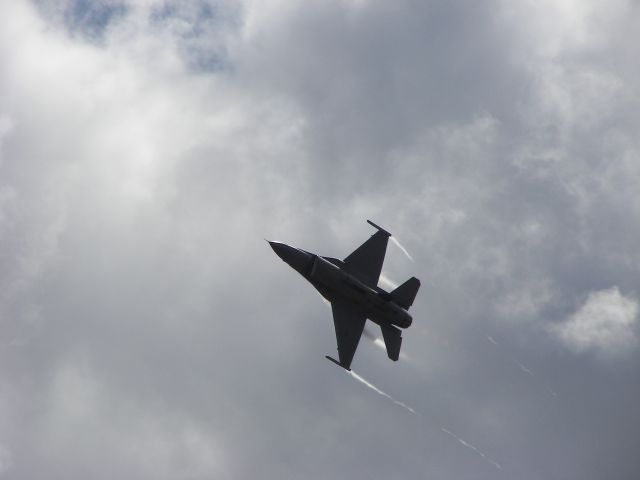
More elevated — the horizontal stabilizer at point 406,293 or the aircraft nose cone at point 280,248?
the horizontal stabilizer at point 406,293

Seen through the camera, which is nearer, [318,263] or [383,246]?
[318,263]

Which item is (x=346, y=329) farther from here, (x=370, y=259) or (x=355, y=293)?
(x=370, y=259)

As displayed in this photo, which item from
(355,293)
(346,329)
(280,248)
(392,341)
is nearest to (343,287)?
(355,293)

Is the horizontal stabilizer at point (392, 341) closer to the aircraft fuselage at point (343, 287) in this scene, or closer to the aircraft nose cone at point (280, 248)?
the aircraft fuselage at point (343, 287)

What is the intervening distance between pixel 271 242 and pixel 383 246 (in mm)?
15397

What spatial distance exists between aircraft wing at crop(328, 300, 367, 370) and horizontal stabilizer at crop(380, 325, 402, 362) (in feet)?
11.5

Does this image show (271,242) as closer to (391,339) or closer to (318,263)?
(318,263)

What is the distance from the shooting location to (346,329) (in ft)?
263

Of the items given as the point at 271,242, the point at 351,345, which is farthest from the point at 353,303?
the point at 271,242

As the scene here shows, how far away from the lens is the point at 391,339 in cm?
8062

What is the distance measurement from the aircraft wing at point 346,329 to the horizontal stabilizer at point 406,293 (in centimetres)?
Result: 511

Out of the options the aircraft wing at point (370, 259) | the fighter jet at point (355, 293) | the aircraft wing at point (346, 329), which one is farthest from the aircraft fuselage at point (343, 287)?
the aircraft wing at point (370, 259)

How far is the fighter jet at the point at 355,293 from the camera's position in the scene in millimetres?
77500

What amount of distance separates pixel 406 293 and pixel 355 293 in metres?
6.96
